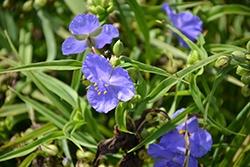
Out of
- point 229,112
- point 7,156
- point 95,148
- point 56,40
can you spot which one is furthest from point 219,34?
point 7,156

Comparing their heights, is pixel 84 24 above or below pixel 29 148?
above

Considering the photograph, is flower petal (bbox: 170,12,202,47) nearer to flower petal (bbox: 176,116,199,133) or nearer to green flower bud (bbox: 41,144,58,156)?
flower petal (bbox: 176,116,199,133)

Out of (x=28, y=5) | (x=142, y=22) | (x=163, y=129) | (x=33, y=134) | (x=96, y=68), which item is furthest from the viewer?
(x=28, y=5)

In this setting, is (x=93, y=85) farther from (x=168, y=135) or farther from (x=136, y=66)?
(x=168, y=135)

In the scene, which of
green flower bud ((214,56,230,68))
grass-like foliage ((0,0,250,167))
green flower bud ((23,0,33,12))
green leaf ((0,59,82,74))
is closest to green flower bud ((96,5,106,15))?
grass-like foliage ((0,0,250,167))

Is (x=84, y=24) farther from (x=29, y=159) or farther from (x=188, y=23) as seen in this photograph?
(x=188, y=23)

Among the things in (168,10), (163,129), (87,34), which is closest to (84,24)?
(87,34)

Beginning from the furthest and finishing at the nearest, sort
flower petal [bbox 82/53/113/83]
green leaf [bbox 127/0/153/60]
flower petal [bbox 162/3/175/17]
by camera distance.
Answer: flower petal [bbox 162/3/175/17], green leaf [bbox 127/0/153/60], flower petal [bbox 82/53/113/83]
